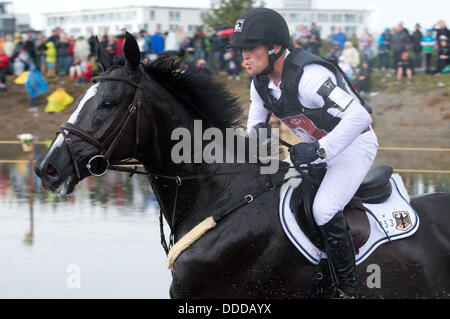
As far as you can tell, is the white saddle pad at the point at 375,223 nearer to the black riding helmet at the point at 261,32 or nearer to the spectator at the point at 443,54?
the black riding helmet at the point at 261,32

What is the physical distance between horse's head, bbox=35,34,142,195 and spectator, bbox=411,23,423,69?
1892 centimetres

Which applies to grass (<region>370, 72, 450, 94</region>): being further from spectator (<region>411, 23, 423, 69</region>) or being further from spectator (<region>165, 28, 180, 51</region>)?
spectator (<region>165, 28, 180, 51</region>)

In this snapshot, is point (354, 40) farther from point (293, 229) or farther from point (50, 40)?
point (293, 229)

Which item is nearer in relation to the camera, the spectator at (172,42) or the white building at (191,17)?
the spectator at (172,42)

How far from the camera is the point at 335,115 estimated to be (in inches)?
163

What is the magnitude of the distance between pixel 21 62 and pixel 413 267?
20.0m

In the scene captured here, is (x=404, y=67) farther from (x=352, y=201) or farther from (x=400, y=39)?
(x=352, y=201)

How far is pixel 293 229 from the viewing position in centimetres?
425

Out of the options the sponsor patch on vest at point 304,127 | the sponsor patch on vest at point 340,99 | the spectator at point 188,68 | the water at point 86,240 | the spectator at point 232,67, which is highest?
the spectator at point 188,68

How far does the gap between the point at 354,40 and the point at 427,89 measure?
654cm

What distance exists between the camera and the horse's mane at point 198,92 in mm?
4418

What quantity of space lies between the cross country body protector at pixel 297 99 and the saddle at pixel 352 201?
0.29m

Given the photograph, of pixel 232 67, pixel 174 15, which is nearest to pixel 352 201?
pixel 232 67

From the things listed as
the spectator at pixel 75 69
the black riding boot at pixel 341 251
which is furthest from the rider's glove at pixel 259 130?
the spectator at pixel 75 69
